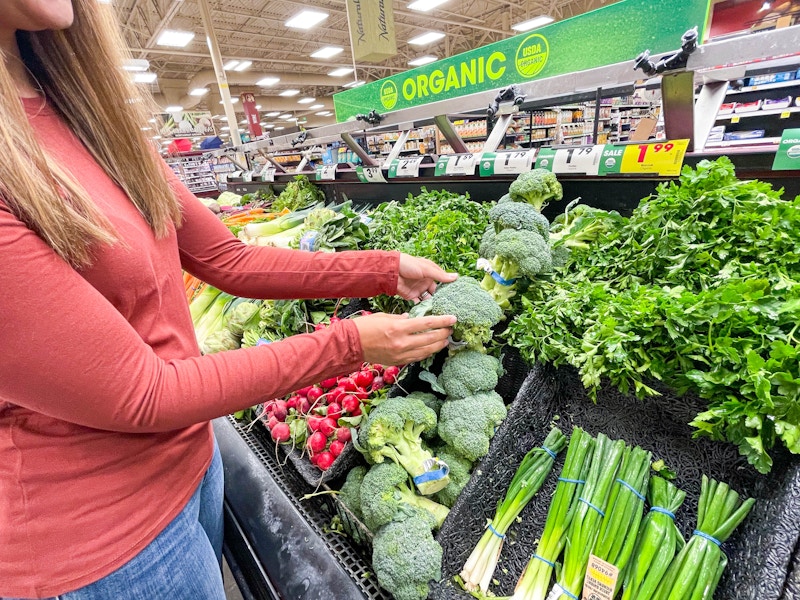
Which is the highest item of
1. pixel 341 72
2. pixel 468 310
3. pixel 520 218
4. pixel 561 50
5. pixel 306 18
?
pixel 341 72

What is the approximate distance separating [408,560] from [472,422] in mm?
344

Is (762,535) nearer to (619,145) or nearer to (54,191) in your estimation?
(619,145)

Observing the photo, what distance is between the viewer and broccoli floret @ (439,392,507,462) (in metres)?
1.07

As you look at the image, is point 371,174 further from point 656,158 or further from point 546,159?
point 656,158

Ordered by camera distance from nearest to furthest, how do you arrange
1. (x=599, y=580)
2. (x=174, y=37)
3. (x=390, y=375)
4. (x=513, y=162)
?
1. (x=599, y=580)
2. (x=390, y=375)
3. (x=513, y=162)
4. (x=174, y=37)

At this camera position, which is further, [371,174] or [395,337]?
[371,174]

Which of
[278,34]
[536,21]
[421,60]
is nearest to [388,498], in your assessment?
[536,21]

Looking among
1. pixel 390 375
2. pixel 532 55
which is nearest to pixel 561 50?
pixel 532 55

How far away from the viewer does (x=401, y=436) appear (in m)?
1.10

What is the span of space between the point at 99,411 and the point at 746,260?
138 cm

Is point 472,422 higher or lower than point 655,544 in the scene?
higher

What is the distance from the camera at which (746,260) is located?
3.40ft

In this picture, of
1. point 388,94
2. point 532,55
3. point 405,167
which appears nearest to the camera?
point 532,55

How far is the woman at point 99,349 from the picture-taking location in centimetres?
56
